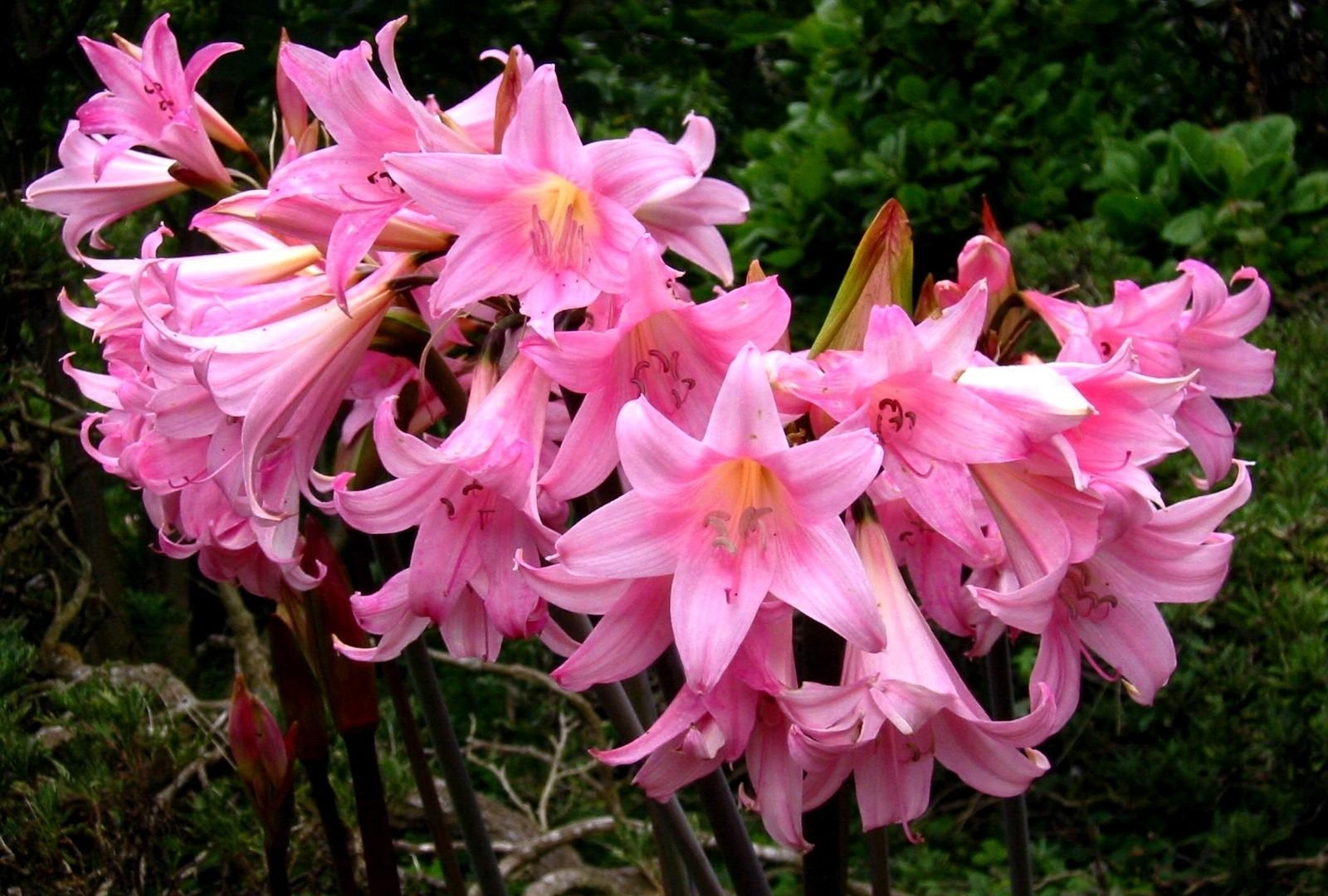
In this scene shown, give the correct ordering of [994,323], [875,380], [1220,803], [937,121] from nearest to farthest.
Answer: [875,380]
[994,323]
[1220,803]
[937,121]

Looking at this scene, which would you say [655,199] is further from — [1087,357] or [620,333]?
[1087,357]

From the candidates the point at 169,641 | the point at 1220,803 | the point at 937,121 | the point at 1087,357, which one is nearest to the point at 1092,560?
the point at 1087,357

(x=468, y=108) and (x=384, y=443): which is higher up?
(x=468, y=108)

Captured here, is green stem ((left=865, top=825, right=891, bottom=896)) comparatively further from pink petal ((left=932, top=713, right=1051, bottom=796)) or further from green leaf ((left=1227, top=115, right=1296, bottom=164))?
green leaf ((left=1227, top=115, right=1296, bottom=164))

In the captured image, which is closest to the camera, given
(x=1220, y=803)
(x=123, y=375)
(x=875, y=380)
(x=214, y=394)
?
(x=875, y=380)

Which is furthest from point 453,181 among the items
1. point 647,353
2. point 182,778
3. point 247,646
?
point 247,646

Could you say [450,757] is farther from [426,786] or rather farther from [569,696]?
[569,696]

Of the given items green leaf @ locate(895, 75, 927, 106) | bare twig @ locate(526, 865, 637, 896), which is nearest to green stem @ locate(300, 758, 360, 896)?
bare twig @ locate(526, 865, 637, 896)
